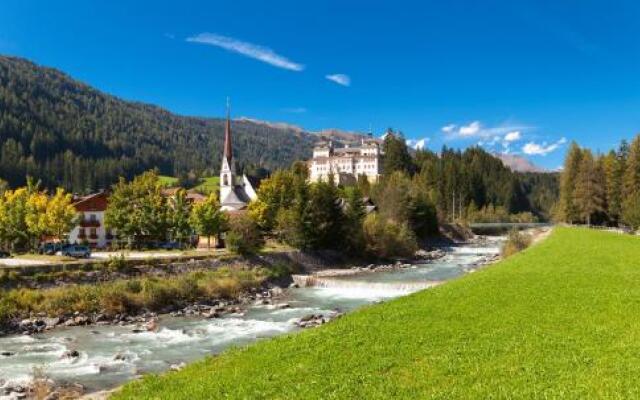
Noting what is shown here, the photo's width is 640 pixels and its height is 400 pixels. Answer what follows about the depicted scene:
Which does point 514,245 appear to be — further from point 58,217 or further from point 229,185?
point 229,185

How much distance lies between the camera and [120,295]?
3916 centimetres

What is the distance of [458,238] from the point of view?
118 meters

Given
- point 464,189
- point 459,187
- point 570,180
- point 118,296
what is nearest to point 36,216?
point 118,296

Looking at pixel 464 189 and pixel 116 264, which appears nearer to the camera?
pixel 116 264

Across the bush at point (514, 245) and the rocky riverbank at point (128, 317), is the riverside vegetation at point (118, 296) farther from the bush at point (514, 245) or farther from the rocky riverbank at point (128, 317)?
the bush at point (514, 245)

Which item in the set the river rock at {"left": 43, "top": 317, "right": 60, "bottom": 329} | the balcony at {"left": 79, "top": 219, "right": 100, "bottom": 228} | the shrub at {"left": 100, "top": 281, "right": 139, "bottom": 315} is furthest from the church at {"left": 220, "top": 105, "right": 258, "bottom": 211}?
the river rock at {"left": 43, "top": 317, "right": 60, "bottom": 329}

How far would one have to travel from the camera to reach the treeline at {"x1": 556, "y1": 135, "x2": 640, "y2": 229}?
3669 inches

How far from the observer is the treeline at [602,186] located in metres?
93.2

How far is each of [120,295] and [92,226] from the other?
131 feet

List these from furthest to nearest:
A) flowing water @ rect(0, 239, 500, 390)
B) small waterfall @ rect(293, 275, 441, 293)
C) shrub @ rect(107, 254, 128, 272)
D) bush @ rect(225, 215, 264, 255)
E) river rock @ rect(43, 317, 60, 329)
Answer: bush @ rect(225, 215, 264, 255)
small waterfall @ rect(293, 275, 441, 293)
shrub @ rect(107, 254, 128, 272)
river rock @ rect(43, 317, 60, 329)
flowing water @ rect(0, 239, 500, 390)

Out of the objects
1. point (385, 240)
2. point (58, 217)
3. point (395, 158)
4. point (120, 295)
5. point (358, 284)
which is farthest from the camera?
point (395, 158)

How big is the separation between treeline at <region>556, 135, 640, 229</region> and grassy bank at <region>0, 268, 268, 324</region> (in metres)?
70.0

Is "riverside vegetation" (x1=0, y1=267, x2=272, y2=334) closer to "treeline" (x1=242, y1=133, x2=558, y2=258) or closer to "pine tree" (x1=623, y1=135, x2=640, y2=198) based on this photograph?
"treeline" (x1=242, y1=133, x2=558, y2=258)

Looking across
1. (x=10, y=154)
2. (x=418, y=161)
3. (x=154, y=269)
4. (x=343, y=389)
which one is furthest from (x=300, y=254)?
(x=10, y=154)
